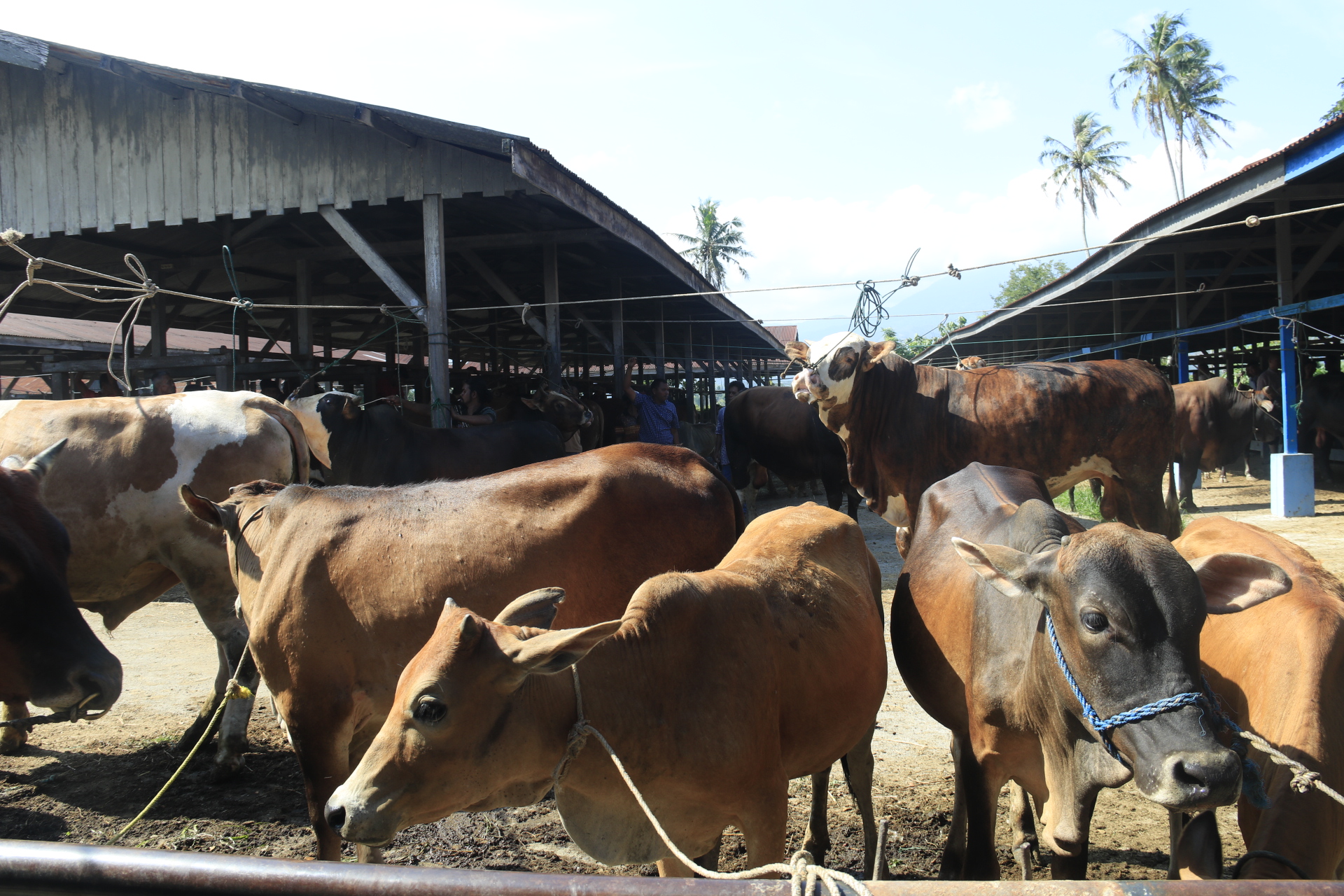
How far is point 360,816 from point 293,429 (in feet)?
12.8

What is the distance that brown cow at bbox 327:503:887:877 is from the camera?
213 cm

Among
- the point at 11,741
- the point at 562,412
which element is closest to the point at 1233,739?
the point at 11,741

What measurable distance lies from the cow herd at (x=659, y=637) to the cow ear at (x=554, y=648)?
0.03 feet

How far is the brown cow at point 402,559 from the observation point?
3.36m

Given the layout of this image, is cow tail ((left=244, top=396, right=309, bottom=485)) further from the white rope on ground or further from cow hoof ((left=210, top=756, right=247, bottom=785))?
the white rope on ground

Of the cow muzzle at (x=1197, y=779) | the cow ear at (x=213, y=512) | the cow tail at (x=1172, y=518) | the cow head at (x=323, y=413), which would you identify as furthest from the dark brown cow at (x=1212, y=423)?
the cow ear at (x=213, y=512)

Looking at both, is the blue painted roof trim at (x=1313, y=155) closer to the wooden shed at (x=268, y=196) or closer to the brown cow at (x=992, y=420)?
the brown cow at (x=992, y=420)

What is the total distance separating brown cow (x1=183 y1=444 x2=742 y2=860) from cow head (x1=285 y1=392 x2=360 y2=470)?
3843 millimetres

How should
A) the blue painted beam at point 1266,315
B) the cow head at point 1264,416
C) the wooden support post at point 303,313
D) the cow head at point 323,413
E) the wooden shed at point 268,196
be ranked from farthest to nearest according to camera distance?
the cow head at point 1264,416
the wooden support post at point 303,313
the blue painted beam at point 1266,315
the wooden shed at point 268,196
the cow head at point 323,413

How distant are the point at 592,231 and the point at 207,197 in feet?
13.9

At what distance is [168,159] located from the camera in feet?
30.0

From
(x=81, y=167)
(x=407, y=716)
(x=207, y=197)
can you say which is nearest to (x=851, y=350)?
(x=407, y=716)

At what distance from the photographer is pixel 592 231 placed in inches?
400

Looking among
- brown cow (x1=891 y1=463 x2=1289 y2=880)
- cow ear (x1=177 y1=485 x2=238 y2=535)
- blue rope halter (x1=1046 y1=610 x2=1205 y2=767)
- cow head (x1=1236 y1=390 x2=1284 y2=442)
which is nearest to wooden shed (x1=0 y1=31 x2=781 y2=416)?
cow ear (x1=177 y1=485 x2=238 y2=535)
